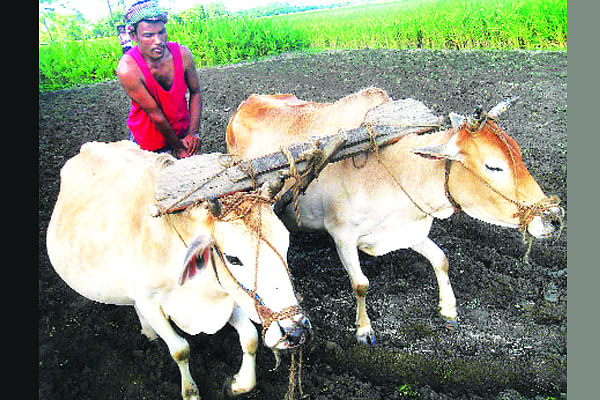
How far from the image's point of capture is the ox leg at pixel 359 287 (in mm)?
3090

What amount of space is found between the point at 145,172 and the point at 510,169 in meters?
2.12

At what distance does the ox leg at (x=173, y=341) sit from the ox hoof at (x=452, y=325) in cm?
173

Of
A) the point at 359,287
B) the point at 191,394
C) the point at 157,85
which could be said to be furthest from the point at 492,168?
the point at 157,85

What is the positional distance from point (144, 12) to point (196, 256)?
2.19 metres

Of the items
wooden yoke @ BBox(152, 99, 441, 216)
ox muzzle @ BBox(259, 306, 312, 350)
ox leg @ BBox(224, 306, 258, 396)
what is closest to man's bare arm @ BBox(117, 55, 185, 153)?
wooden yoke @ BBox(152, 99, 441, 216)

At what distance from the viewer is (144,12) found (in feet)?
10.8

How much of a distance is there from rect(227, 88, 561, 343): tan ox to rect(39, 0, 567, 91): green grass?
941 centimetres

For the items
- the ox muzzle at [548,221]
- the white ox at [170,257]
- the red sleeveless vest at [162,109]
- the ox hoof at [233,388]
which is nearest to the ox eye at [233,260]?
the white ox at [170,257]

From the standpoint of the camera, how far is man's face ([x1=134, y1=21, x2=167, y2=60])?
3.33m

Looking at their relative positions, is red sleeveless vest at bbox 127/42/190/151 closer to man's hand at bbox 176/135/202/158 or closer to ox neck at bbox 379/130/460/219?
man's hand at bbox 176/135/202/158

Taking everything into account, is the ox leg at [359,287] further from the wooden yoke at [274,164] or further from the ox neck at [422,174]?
the wooden yoke at [274,164]

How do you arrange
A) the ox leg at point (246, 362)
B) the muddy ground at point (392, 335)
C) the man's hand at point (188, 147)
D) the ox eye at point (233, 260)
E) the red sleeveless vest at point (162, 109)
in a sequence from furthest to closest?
the man's hand at point (188, 147)
the red sleeveless vest at point (162, 109)
the muddy ground at point (392, 335)
the ox leg at point (246, 362)
the ox eye at point (233, 260)

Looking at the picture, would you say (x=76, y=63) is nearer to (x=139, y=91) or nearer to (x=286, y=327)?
(x=139, y=91)

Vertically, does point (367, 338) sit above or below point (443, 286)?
below
